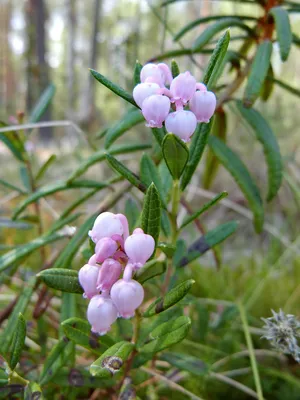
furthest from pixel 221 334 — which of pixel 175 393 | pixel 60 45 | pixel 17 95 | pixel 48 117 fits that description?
pixel 60 45

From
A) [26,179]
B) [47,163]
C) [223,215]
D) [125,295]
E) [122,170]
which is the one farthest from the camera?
[223,215]

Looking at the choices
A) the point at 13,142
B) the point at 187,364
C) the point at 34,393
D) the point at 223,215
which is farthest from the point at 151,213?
the point at 223,215

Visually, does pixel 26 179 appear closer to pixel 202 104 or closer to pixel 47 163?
pixel 47 163

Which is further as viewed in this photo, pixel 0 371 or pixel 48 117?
pixel 48 117

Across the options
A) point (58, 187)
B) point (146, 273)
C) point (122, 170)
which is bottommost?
point (146, 273)

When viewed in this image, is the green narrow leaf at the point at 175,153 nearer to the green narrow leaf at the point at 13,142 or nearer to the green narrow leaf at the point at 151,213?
the green narrow leaf at the point at 151,213

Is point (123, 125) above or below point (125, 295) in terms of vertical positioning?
above

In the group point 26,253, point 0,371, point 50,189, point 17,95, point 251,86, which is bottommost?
point 0,371

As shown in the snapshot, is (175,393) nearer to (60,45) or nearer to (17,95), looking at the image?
(17,95)
